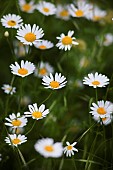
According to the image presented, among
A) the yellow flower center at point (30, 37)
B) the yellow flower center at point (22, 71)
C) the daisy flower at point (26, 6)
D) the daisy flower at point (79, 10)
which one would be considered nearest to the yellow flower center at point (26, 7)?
the daisy flower at point (26, 6)

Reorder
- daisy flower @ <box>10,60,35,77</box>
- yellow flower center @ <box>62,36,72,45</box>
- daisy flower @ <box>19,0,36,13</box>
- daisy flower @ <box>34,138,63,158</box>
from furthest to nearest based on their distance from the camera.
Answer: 1. daisy flower @ <box>19,0,36,13</box>
2. yellow flower center @ <box>62,36,72,45</box>
3. daisy flower @ <box>10,60,35,77</box>
4. daisy flower @ <box>34,138,63,158</box>

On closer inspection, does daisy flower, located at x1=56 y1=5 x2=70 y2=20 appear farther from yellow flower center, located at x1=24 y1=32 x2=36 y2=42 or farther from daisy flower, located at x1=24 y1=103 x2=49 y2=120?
daisy flower, located at x1=24 y1=103 x2=49 y2=120

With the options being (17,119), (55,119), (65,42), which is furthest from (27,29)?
(55,119)

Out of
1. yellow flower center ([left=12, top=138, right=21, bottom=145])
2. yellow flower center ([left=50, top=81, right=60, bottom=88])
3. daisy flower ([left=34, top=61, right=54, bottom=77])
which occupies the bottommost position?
yellow flower center ([left=12, top=138, right=21, bottom=145])

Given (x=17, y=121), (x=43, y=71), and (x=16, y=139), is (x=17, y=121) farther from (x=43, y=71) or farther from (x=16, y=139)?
(x=43, y=71)

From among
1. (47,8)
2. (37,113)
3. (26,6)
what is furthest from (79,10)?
(37,113)

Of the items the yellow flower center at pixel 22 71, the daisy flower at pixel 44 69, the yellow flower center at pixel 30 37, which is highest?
the daisy flower at pixel 44 69

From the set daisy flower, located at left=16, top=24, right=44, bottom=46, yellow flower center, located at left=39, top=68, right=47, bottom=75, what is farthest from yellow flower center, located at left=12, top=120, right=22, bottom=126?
yellow flower center, located at left=39, top=68, right=47, bottom=75

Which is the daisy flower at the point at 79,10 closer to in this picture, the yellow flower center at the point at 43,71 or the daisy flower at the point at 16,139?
the yellow flower center at the point at 43,71
